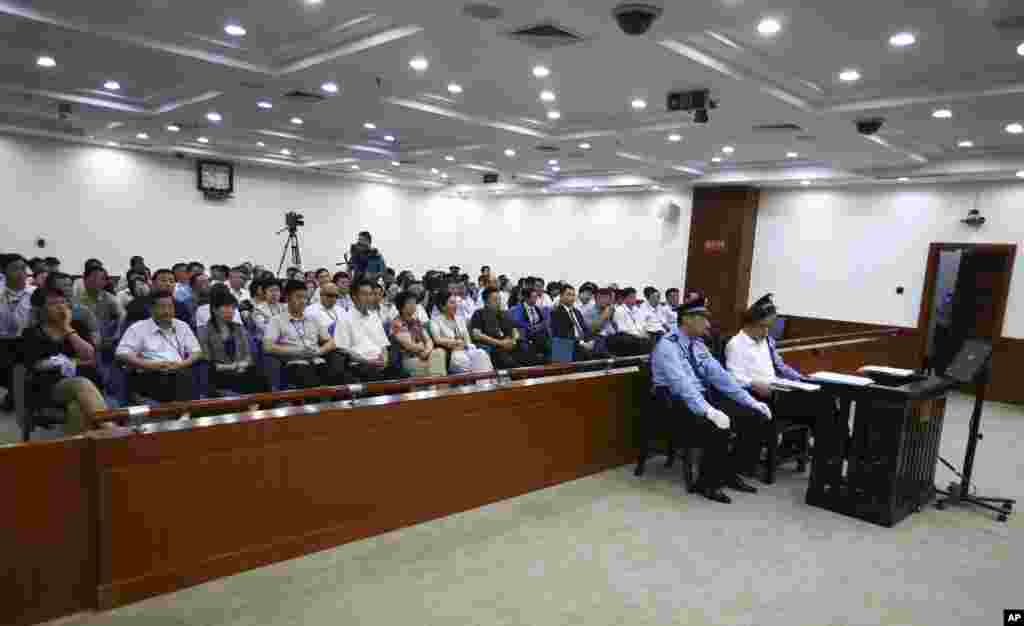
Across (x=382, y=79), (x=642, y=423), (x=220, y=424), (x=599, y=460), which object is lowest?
(x=599, y=460)

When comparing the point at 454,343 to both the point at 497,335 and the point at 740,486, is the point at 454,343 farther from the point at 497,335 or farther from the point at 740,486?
the point at 740,486

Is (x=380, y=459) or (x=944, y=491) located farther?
(x=944, y=491)

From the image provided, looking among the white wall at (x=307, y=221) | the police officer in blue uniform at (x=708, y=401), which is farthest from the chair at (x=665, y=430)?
the white wall at (x=307, y=221)

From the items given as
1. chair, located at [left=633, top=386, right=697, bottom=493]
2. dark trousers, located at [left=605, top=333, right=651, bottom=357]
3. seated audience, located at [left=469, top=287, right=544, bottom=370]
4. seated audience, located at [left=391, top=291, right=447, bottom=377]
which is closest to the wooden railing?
chair, located at [left=633, top=386, right=697, bottom=493]

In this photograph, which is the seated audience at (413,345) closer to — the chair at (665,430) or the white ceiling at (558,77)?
the chair at (665,430)

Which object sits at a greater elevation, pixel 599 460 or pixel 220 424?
pixel 220 424

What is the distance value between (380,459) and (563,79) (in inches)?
171

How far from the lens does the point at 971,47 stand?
176 inches

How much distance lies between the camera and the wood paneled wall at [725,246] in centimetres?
1124

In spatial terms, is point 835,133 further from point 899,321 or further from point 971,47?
point 899,321

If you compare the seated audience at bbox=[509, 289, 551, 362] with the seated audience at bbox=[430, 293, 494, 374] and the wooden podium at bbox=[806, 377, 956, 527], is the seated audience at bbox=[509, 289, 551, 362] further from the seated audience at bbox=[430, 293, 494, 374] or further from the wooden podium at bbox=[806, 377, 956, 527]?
the wooden podium at bbox=[806, 377, 956, 527]

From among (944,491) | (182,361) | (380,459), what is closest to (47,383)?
(182,361)

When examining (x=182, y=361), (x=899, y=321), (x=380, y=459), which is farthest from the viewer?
(x=899, y=321)

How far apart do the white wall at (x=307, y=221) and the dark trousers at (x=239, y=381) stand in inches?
375
